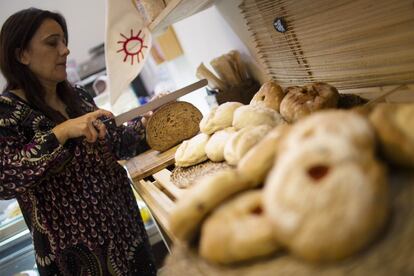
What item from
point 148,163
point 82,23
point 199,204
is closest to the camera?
point 199,204

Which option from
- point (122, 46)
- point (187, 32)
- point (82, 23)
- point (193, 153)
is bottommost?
point (193, 153)

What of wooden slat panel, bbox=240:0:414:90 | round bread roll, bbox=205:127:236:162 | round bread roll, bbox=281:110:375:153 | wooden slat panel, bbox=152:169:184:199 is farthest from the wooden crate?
wooden slat panel, bbox=240:0:414:90

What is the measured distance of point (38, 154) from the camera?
113cm

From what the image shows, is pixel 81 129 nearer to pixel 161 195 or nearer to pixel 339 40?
pixel 161 195

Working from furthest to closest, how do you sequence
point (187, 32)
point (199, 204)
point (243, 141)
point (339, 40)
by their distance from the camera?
1. point (187, 32)
2. point (339, 40)
3. point (243, 141)
4. point (199, 204)

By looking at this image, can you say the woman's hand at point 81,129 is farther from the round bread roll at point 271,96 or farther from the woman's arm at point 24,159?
the round bread roll at point 271,96

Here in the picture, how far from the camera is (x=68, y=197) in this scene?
4.28 ft

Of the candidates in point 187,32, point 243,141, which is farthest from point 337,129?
point 187,32

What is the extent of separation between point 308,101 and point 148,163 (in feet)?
2.77

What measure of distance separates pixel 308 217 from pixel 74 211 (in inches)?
44.8

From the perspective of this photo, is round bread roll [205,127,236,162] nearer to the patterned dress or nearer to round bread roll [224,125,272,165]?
round bread roll [224,125,272,165]

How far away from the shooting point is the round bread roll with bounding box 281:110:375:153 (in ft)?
1.46

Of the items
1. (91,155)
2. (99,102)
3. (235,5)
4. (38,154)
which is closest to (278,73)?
(235,5)

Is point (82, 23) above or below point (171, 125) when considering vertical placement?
above
